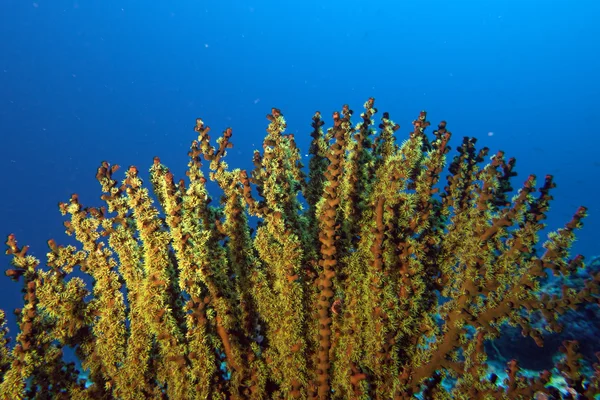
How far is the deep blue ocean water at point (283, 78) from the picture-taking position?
101m

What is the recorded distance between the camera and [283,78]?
180 m

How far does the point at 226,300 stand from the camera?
2807mm

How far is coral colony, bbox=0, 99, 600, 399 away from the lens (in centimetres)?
253

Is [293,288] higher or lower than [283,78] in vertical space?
lower

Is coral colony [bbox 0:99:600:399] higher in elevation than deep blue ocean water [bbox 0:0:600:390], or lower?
lower

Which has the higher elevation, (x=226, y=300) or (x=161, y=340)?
(x=226, y=300)

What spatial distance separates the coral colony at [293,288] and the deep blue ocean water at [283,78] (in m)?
89.5

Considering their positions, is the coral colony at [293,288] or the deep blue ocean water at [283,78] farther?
the deep blue ocean water at [283,78]

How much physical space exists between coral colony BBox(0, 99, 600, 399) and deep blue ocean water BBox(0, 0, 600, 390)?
294 feet

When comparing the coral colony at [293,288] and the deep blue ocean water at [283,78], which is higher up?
the deep blue ocean water at [283,78]

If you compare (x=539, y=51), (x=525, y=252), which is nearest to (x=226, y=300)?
(x=525, y=252)

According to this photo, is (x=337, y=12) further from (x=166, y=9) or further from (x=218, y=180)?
(x=218, y=180)

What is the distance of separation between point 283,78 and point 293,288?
18771 centimetres

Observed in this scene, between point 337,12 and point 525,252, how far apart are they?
212 metres
